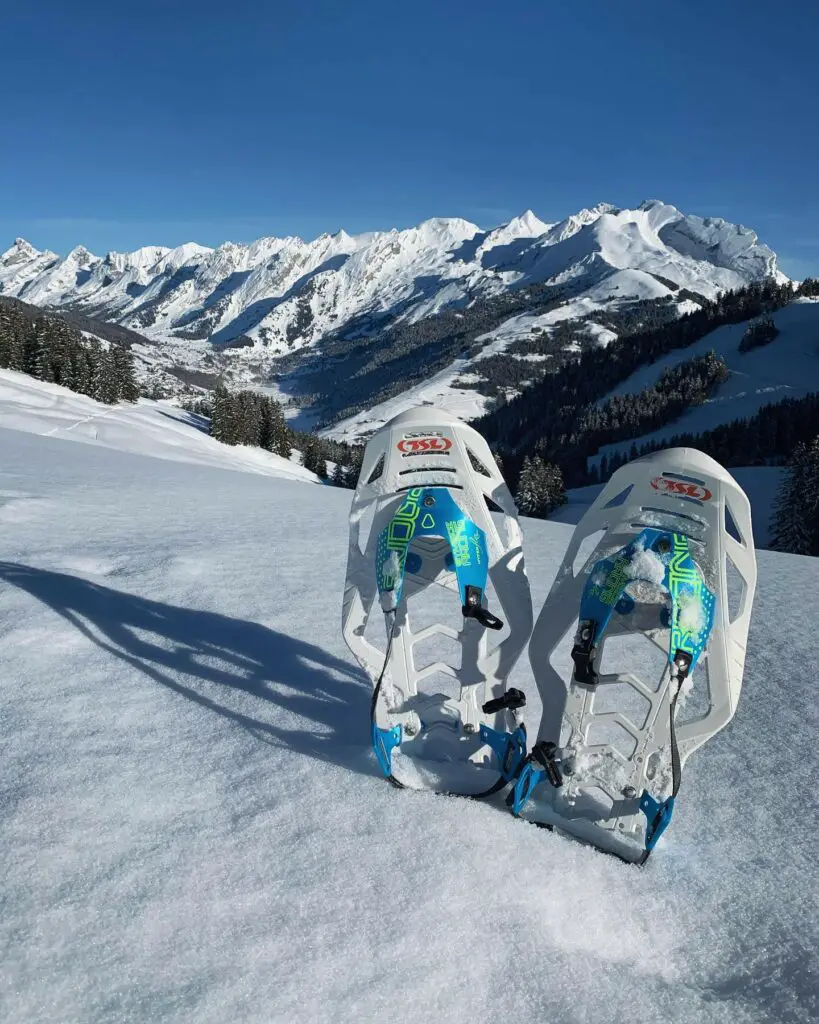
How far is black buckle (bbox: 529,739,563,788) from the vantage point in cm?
420

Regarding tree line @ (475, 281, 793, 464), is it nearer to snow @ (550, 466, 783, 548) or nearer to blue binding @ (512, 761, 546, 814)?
snow @ (550, 466, 783, 548)

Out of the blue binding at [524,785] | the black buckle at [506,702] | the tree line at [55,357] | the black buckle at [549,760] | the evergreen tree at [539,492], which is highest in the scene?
the tree line at [55,357]

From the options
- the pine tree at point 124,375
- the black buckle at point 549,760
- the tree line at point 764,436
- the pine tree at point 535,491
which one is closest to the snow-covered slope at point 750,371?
the tree line at point 764,436

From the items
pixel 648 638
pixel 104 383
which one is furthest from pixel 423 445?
pixel 104 383

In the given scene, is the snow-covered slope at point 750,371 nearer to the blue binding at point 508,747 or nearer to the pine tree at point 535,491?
the pine tree at point 535,491

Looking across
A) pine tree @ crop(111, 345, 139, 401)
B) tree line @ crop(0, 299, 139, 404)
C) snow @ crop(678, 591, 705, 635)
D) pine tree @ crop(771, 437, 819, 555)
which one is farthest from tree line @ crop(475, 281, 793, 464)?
snow @ crop(678, 591, 705, 635)

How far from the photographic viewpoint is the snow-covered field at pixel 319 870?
297 cm

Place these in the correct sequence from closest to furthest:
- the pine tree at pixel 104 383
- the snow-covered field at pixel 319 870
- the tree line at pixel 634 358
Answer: the snow-covered field at pixel 319 870 < the pine tree at pixel 104 383 < the tree line at pixel 634 358

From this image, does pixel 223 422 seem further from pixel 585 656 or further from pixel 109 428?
pixel 585 656

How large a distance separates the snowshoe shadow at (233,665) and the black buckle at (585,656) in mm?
1632

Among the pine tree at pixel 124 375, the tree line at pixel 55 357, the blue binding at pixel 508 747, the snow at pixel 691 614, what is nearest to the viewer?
the snow at pixel 691 614

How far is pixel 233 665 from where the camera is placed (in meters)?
6.27

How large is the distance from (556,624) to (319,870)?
231cm

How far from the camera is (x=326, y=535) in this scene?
12.2 metres
